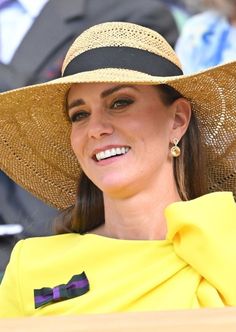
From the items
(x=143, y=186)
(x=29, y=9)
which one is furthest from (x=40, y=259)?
(x=29, y=9)

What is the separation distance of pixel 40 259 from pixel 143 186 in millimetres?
303

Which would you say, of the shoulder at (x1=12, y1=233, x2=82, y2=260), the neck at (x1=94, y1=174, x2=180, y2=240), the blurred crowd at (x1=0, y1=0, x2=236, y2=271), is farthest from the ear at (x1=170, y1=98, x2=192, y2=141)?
the blurred crowd at (x1=0, y1=0, x2=236, y2=271)

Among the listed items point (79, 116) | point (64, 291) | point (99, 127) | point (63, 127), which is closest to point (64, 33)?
point (63, 127)

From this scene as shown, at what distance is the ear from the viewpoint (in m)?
2.00

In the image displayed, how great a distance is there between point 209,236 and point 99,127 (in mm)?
344

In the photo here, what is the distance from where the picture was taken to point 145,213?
197 centimetres

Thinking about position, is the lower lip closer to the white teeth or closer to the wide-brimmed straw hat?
the white teeth

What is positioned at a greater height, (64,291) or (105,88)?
(105,88)

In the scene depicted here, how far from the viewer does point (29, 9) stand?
3.21 m

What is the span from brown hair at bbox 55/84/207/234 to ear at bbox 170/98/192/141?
0.02 m

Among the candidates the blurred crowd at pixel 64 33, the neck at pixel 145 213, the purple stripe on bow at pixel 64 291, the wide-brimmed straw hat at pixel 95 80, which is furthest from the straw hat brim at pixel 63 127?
the blurred crowd at pixel 64 33

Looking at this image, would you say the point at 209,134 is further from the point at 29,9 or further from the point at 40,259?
the point at 29,9

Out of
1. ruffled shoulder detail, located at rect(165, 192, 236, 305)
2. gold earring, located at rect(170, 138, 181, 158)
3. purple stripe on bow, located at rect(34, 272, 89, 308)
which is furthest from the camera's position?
gold earring, located at rect(170, 138, 181, 158)

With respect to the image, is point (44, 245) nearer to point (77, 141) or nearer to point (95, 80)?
point (77, 141)
